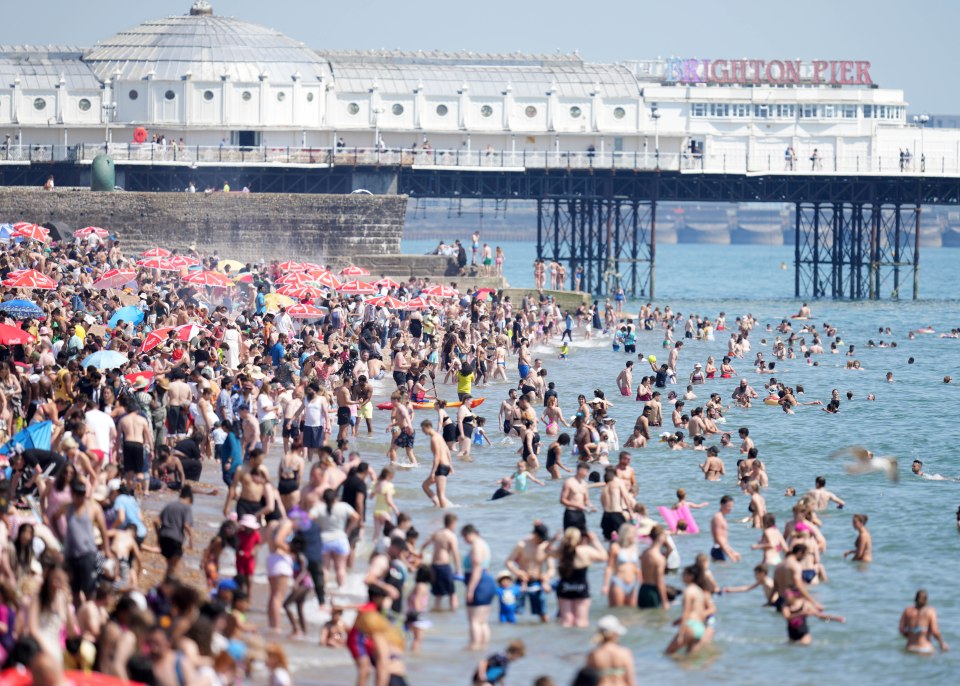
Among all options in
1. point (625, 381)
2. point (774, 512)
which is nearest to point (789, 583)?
point (774, 512)

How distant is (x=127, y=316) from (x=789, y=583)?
59.9 feet

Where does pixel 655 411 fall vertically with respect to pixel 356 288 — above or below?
below

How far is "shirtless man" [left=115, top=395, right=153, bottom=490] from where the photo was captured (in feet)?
66.4

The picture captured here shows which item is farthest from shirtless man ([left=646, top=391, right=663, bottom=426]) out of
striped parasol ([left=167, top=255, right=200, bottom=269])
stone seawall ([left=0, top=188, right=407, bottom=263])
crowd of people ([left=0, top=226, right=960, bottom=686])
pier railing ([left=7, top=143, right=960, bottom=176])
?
pier railing ([left=7, top=143, right=960, bottom=176])

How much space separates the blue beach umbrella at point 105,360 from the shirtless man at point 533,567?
920cm

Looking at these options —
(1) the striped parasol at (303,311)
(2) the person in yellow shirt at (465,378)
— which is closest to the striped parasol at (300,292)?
(1) the striped parasol at (303,311)

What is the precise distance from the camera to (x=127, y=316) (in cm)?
3294

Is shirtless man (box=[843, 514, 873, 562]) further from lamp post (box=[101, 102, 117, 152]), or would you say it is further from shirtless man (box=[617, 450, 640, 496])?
lamp post (box=[101, 102, 117, 152])

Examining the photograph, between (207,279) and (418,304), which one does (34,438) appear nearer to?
(207,279)

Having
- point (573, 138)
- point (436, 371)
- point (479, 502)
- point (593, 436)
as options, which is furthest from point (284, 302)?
point (573, 138)

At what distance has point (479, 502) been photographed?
24.0m

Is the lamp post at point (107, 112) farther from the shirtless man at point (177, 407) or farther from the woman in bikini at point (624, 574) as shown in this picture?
the woman in bikini at point (624, 574)

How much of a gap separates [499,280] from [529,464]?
3349 cm

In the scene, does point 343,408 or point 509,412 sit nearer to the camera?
point 343,408
